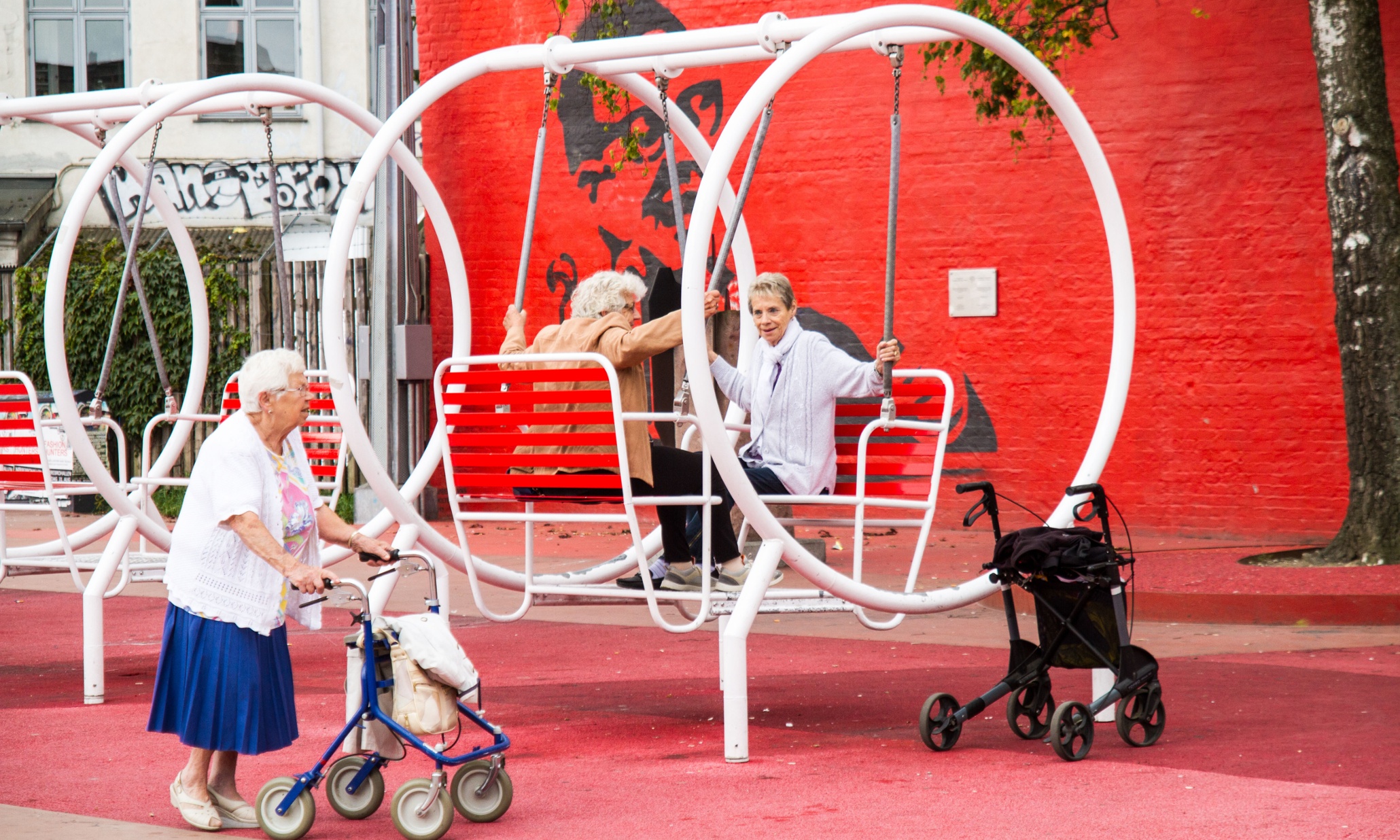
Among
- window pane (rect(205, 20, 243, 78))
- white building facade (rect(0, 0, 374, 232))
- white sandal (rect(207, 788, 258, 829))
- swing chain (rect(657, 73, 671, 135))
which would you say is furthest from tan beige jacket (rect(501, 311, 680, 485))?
window pane (rect(205, 20, 243, 78))

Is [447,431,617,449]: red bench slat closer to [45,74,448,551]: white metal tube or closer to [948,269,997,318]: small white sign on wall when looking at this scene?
[45,74,448,551]: white metal tube

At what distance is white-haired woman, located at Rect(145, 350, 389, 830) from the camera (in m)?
4.99

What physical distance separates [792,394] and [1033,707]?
1.65 metres

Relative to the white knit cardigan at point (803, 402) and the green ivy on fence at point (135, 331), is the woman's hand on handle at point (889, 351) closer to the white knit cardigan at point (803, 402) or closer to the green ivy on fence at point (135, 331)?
the white knit cardigan at point (803, 402)

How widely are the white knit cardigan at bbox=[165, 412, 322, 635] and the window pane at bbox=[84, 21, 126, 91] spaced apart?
18.2 m

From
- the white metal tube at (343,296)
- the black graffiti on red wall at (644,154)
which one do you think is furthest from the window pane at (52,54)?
the white metal tube at (343,296)

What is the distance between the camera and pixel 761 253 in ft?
49.2

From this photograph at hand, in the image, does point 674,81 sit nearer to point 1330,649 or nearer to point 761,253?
point 761,253

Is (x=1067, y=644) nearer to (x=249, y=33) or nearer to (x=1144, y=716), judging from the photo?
(x=1144, y=716)

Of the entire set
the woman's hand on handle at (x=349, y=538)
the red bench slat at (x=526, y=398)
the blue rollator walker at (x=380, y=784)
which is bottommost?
the blue rollator walker at (x=380, y=784)

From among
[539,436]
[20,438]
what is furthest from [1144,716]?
[20,438]

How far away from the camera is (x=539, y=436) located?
646 cm

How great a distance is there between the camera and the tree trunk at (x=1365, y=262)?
409 inches

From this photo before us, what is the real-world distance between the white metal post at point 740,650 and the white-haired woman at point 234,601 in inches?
53.1
